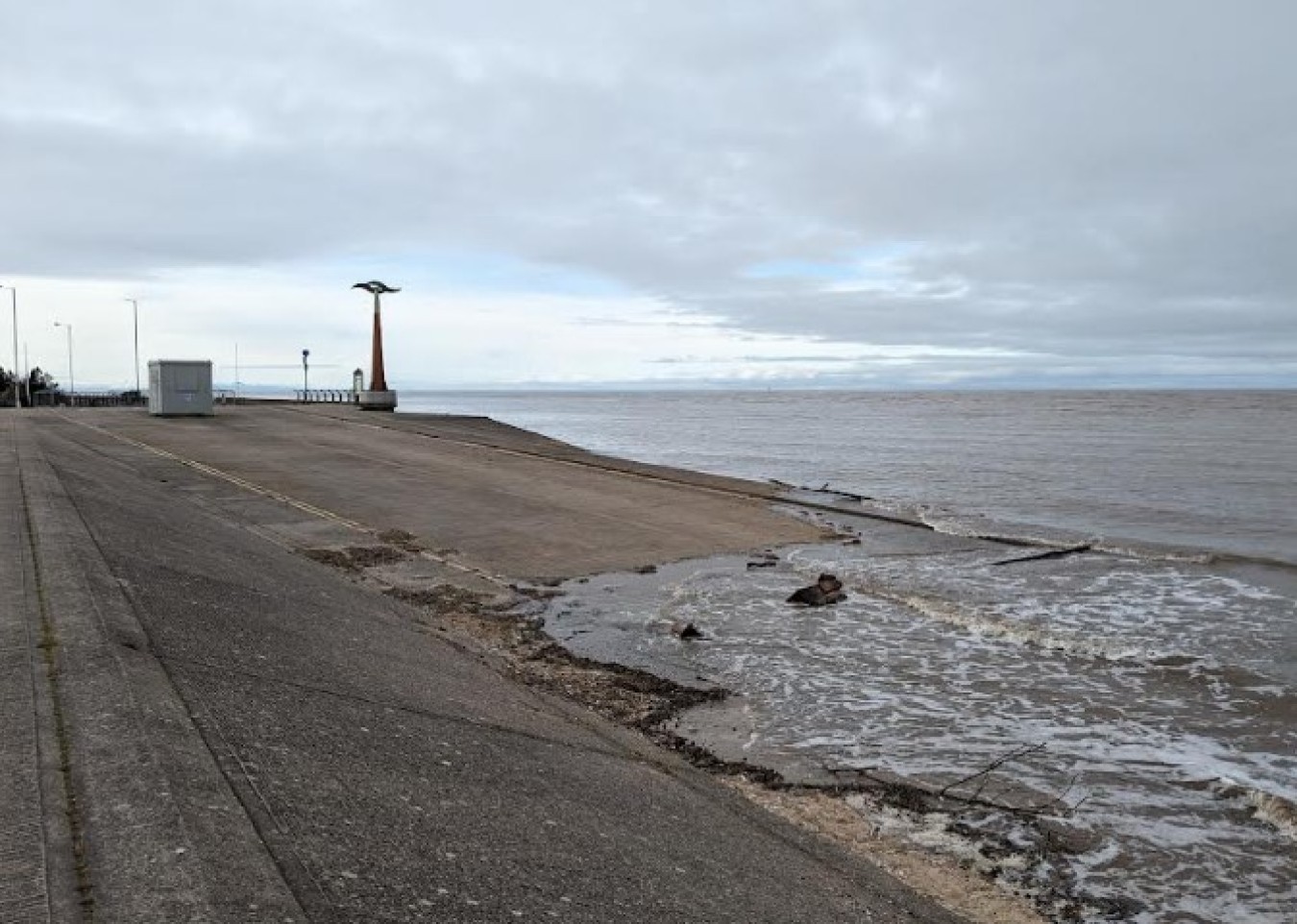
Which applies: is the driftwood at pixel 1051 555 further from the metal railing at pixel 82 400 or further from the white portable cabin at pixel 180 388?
the metal railing at pixel 82 400

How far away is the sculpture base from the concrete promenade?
41198mm

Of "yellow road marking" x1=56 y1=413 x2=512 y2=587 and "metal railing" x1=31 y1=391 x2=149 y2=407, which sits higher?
"metal railing" x1=31 y1=391 x2=149 y2=407

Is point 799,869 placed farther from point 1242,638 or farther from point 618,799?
point 1242,638

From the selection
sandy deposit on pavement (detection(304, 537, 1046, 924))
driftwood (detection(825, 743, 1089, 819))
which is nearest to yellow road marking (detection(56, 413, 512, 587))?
sandy deposit on pavement (detection(304, 537, 1046, 924))

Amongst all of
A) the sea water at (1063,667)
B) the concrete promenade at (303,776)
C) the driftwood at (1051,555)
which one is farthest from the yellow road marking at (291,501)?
the driftwood at (1051,555)

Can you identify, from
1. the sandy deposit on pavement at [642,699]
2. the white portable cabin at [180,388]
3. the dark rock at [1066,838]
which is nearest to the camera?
the sandy deposit on pavement at [642,699]

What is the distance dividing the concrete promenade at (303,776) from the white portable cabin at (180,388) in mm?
29618

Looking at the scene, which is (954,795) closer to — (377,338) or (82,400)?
(377,338)

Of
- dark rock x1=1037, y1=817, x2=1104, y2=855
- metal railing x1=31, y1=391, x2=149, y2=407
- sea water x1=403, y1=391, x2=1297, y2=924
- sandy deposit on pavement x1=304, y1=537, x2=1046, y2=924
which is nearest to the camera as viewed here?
sandy deposit on pavement x1=304, y1=537, x2=1046, y2=924

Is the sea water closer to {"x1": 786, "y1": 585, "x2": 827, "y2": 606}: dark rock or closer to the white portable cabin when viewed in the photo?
{"x1": 786, "y1": 585, "x2": 827, "y2": 606}: dark rock

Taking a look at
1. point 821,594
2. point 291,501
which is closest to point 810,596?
point 821,594

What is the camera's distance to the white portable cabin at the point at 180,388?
37812 millimetres

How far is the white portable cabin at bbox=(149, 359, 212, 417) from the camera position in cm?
3781

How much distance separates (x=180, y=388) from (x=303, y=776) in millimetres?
38832
